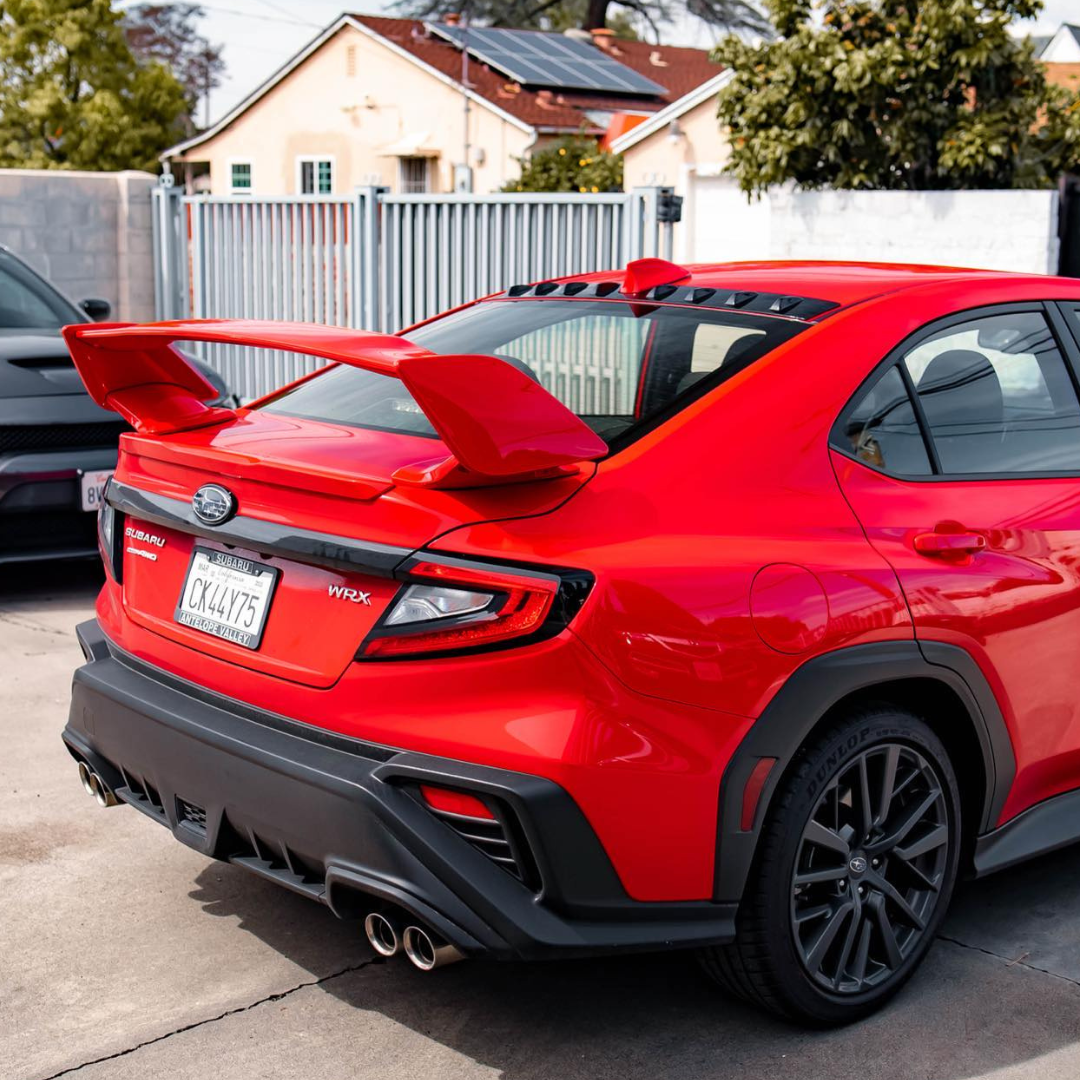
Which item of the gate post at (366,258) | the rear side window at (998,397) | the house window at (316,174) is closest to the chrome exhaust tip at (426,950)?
the rear side window at (998,397)

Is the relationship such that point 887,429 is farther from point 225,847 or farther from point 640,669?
point 225,847

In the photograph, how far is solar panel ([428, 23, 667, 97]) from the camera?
102ft

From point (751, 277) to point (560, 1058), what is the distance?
1.81 m

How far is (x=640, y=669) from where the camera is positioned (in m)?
2.69

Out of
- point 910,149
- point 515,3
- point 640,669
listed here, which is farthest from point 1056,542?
point 515,3

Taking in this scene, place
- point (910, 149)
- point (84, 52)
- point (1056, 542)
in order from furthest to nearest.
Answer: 1. point (84, 52)
2. point (910, 149)
3. point (1056, 542)

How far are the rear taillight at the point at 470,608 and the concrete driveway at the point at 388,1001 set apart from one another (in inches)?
34.9

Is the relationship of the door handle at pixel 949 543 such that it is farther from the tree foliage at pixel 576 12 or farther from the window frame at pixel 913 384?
the tree foliage at pixel 576 12

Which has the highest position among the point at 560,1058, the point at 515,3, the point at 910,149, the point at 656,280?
the point at 515,3

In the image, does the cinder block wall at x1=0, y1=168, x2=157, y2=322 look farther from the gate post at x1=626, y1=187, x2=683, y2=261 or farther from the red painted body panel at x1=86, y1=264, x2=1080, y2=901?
the red painted body panel at x1=86, y1=264, x2=1080, y2=901

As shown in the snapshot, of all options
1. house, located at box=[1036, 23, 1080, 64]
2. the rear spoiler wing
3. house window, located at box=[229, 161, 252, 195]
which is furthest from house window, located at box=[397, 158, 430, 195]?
the rear spoiler wing

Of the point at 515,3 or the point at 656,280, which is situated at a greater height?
the point at 515,3

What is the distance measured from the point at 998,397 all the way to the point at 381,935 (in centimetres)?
186

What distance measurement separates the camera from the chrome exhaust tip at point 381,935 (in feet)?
9.21
